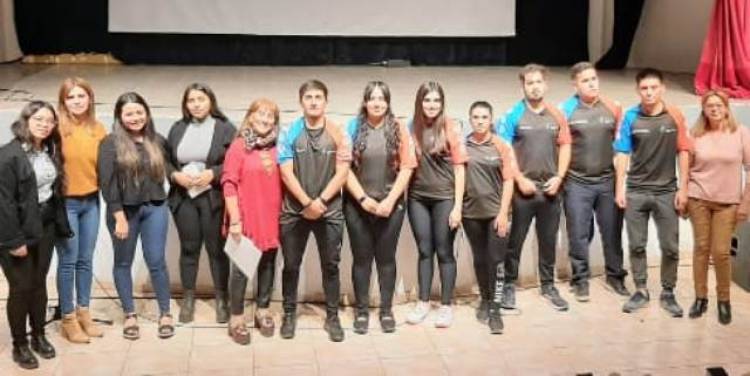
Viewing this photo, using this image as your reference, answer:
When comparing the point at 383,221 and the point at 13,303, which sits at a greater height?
the point at 383,221

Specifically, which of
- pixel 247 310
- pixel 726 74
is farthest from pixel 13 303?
pixel 726 74

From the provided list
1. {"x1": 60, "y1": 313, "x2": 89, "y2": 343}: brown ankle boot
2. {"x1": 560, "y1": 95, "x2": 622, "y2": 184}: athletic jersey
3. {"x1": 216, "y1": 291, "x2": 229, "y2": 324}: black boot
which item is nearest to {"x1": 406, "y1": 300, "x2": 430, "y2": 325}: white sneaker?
{"x1": 216, "y1": 291, "x2": 229, "y2": 324}: black boot

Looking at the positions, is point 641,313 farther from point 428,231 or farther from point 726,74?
point 726,74

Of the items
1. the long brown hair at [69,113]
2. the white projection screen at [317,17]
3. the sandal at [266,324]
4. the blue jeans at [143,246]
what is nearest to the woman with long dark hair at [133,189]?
the blue jeans at [143,246]

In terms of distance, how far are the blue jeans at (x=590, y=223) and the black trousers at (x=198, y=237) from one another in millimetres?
1827

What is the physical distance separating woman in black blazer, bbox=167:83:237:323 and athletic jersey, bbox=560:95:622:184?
175 centimetres

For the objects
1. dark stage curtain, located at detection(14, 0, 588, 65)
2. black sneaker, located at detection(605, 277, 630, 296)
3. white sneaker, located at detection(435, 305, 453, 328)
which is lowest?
white sneaker, located at detection(435, 305, 453, 328)

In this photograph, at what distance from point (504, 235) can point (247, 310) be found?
4.65 ft

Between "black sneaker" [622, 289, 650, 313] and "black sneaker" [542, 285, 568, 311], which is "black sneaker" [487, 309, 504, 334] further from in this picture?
"black sneaker" [622, 289, 650, 313]

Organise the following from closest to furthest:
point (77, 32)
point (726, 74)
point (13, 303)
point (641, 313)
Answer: point (13, 303), point (641, 313), point (726, 74), point (77, 32)

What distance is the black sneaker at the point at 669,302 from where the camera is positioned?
488 cm

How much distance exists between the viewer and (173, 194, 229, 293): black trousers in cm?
459

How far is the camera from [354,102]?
6.55 metres

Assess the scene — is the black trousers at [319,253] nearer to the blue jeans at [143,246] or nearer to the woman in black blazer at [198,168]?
the woman in black blazer at [198,168]
